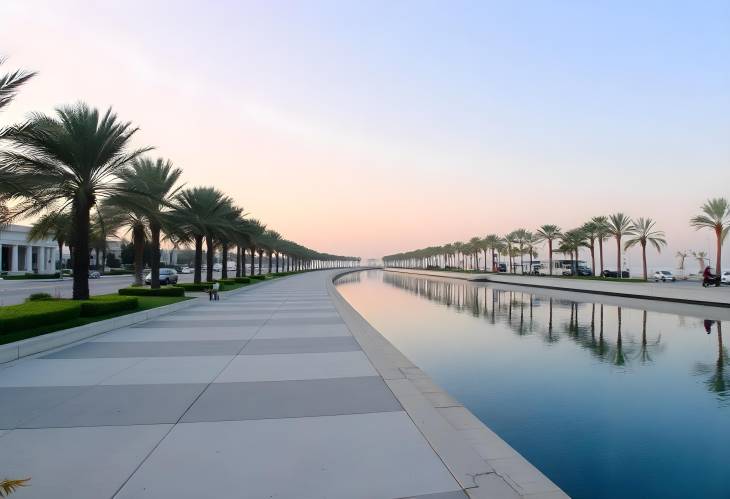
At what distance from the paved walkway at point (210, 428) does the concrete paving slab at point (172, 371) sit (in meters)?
0.03

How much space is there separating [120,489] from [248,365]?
4.53 meters

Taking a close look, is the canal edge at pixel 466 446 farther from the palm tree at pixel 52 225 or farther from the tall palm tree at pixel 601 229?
the tall palm tree at pixel 601 229

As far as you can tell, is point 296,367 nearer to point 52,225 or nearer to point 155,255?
point 52,225

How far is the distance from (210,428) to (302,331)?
7.46 metres

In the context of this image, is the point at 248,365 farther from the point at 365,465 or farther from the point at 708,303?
the point at 708,303

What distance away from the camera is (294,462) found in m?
4.08

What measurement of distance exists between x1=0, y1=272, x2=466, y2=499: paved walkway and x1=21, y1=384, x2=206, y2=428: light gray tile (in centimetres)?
2

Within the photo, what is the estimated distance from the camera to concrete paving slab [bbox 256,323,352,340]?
11.7 metres

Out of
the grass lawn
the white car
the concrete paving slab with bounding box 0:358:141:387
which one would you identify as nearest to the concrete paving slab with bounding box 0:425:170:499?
the concrete paving slab with bounding box 0:358:141:387

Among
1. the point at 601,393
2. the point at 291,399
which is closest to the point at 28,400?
the point at 291,399

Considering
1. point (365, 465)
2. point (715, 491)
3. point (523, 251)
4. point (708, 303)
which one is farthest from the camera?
point (523, 251)

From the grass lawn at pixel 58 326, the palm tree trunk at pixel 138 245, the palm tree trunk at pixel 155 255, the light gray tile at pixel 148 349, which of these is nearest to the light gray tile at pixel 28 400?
the light gray tile at pixel 148 349

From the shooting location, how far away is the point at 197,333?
1202 cm

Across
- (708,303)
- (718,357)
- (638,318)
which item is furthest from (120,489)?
(708,303)
